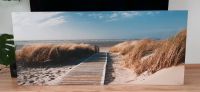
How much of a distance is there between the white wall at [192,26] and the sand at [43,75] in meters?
0.76

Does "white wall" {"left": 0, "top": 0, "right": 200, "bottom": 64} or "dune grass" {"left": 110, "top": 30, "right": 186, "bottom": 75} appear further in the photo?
"white wall" {"left": 0, "top": 0, "right": 200, "bottom": 64}

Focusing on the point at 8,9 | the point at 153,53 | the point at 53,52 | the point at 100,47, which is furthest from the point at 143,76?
the point at 8,9

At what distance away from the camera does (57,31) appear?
127 cm

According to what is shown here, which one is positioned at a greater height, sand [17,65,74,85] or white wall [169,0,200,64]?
white wall [169,0,200,64]

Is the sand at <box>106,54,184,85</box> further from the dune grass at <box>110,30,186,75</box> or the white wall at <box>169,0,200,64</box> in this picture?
the white wall at <box>169,0,200,64</box>

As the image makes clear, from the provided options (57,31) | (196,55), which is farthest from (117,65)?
(196,55)

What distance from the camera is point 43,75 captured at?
131 cm

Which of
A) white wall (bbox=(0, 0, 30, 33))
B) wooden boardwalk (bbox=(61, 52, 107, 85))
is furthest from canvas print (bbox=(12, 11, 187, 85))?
white wall (bbox=(0, 0, 30, 33))

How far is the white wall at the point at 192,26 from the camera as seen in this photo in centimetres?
153

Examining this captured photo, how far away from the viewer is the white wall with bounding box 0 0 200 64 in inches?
60.2

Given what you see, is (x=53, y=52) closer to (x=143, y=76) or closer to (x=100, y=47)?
(x=100, y=47)

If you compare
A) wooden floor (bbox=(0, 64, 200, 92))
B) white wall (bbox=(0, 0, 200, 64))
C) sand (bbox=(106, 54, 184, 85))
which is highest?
white wall (bbox=(0, 0, 200, 64))

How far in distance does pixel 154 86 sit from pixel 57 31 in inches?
22.6

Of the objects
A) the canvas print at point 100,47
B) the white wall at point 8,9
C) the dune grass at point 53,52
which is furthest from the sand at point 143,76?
the white wall at point 8,9
